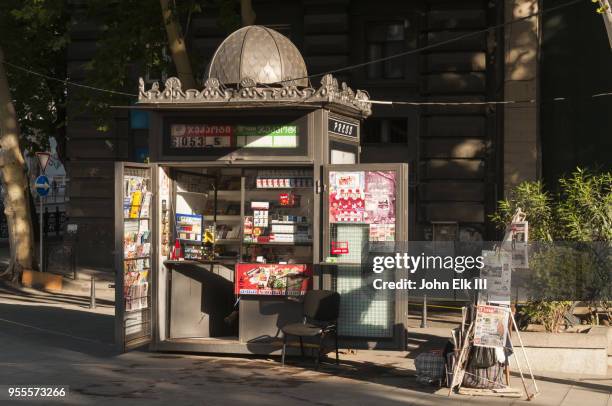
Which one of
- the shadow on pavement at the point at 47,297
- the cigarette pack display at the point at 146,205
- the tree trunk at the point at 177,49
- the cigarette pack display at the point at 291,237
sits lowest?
the shadow on pavement at the point at 47,297

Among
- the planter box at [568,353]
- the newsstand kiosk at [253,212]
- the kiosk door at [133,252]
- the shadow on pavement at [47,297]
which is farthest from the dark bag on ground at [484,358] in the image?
the shadow on pavement at [47,297]

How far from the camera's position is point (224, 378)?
1245 centimetres

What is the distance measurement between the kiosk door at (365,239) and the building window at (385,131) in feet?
46.5

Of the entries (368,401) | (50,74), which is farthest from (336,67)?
(368,401)

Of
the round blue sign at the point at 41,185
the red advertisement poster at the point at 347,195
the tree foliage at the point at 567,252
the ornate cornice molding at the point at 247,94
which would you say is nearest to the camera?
the tree foliage at the point at 567,252

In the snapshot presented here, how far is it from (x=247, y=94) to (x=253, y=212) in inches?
71.6

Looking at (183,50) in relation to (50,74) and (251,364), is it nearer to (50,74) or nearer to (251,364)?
(251,364)

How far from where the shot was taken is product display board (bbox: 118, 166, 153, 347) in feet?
45.9

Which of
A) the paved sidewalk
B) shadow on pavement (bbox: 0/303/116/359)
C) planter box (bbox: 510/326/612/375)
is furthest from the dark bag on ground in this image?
shadow on pavement (bbox: 0/303/116/359)

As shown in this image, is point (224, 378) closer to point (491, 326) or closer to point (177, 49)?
point (491, 326)

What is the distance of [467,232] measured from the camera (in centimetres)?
2636

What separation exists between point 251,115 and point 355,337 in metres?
3.43

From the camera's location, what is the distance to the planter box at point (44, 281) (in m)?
24.7

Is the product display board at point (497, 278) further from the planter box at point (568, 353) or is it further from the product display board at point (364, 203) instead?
the product display board at point (364, 203)
